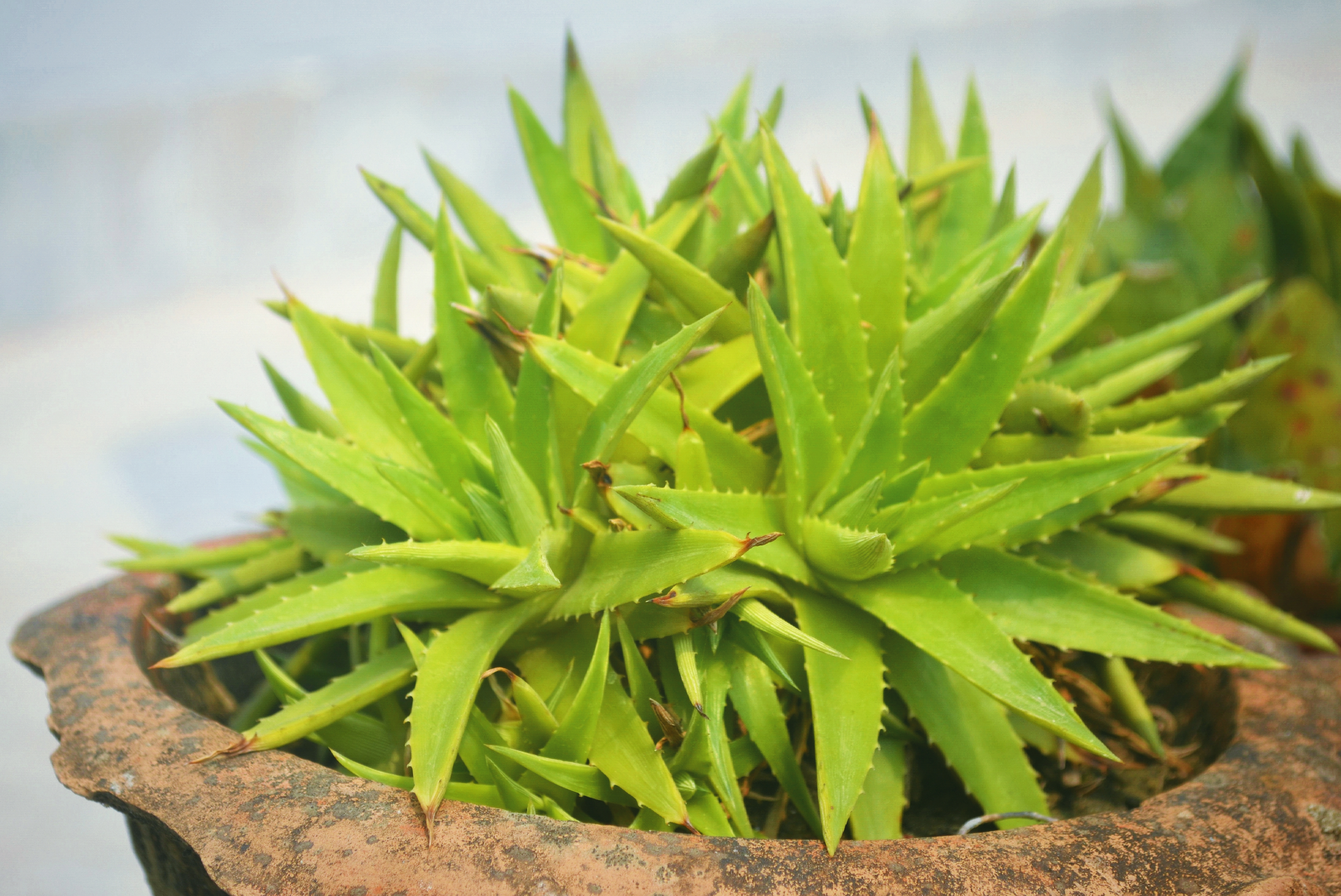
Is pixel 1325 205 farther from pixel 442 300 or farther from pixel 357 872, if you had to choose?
pixel 357 872

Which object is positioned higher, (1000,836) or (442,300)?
(442,300)

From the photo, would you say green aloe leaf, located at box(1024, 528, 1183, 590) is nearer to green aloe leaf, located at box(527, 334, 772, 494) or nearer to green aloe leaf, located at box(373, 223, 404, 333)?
green aloe leaf, located at box(527, 334, 772, 494)

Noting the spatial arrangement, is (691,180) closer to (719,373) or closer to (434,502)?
(719,373)

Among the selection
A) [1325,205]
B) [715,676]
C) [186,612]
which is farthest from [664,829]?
[1325,205]

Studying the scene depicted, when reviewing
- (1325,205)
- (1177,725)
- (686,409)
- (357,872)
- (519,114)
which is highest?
(519,114)

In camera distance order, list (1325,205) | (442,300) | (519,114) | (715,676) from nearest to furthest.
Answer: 1. (715,676)
2. (442,300)
3. (519,114)
4. (1325,205)

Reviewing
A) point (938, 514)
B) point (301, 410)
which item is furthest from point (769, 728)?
point (301, 410)

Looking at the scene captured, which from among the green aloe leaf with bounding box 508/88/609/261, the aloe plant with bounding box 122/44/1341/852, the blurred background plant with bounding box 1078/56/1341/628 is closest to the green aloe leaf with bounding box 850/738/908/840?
the aloe plant with bounding box 122/44/1341/852
